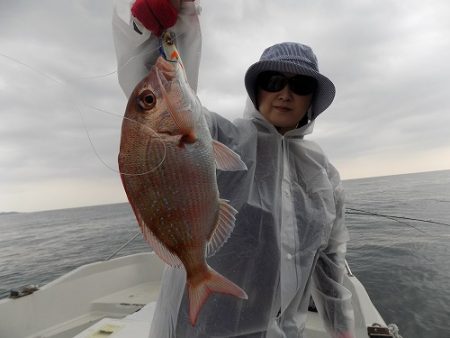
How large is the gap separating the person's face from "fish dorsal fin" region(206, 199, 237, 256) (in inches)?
33.8

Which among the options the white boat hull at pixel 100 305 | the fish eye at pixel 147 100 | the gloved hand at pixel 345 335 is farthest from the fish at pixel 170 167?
the white boat hull at pixel 100 305

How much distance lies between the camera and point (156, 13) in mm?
1298

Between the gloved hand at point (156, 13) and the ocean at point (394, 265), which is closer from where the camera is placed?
the gloved hand at point (156, 13)

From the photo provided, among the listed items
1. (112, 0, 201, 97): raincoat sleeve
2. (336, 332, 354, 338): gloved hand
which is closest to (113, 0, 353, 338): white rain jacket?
(112, 0, 201, 97): raincoat sleeve

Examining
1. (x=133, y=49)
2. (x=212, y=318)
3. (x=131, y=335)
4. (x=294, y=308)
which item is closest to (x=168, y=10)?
(x=133, y=49)

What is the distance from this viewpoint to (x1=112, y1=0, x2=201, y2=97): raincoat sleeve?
1.39 m

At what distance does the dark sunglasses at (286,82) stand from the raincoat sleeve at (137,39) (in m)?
0.54

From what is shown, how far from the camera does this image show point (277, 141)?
6.07 feet

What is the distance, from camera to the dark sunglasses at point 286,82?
1.83 meters

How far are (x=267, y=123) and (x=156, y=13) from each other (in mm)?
863

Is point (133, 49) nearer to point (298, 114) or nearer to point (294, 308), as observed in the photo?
point (298, 114)

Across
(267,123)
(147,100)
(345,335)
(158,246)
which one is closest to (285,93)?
(267,123)

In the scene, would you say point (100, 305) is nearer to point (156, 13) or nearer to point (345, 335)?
point (345, 335)

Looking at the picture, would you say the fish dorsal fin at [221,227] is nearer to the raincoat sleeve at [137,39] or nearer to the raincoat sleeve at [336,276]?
the raincoat sleeve at [137,39]
